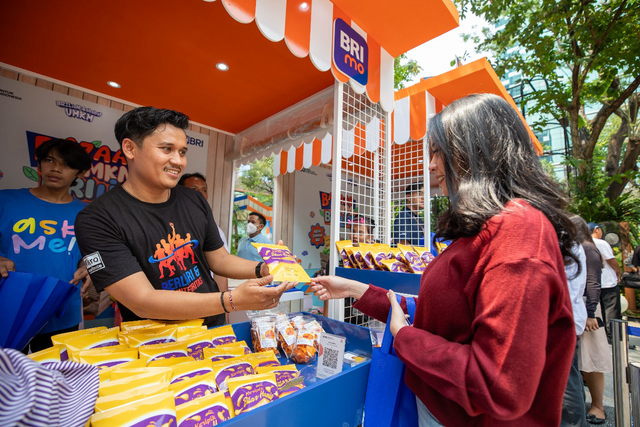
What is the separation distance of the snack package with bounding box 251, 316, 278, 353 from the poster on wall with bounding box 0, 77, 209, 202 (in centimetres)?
263

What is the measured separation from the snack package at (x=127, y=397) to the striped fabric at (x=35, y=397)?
116 millimetres

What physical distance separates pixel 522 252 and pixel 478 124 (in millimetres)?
380

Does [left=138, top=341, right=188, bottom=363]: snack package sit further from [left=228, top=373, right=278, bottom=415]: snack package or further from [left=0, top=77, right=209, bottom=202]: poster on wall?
[left=0, top=77, right=209, bottom=202]: poster on wall

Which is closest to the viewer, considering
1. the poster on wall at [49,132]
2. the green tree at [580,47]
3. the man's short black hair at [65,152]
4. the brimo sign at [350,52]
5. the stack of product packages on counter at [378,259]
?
the stack of product packages on counter at [378,259]

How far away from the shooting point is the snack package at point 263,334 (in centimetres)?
131

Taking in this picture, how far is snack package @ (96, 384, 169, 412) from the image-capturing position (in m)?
0.69

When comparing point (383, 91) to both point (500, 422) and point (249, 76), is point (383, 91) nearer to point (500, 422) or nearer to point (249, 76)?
point (249, 76)

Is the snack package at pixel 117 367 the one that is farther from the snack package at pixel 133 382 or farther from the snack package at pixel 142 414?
the snack package at pixel 142 414

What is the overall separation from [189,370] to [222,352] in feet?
0.63

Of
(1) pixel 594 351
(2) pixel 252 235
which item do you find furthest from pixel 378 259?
(2) pixel 252 235

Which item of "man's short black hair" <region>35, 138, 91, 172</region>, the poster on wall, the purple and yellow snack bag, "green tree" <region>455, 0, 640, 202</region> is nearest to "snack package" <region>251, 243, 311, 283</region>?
the purple and yellow snack bag

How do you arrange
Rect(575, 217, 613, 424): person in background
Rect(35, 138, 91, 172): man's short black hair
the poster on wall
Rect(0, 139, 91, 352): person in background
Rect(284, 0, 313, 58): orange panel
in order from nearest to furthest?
1. Rect(284, 0, 313, 58): orange panel
2. Rect(0, 139, 91, 352): person in background
3. Rect(35, 138, 91, 172): man's short black hair
4. the poster on wall
5. Rect(575, 217, 613, 424): person in background

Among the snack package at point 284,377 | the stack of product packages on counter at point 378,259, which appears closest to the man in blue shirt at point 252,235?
the stack of product packages on counter at point 378,259

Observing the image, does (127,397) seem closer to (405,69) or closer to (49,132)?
(49,132)
